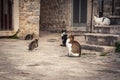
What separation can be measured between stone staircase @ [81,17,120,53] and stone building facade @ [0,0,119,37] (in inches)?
113

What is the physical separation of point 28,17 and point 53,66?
7.55m

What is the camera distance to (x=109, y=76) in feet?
24.3

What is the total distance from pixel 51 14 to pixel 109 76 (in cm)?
1163

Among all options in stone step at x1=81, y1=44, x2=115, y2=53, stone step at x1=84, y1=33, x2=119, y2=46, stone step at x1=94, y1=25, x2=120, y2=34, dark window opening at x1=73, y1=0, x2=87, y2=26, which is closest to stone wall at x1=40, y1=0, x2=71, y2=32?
dark window opening at x1=73, y1=0, x2=87, y2=26

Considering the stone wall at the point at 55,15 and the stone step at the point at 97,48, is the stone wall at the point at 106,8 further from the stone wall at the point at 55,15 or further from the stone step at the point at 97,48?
the stone step at the point at 97,48

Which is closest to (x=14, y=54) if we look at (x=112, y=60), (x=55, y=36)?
(x=112, y=60)

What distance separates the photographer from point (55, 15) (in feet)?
60.6

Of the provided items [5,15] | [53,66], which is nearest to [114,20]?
[5,15]

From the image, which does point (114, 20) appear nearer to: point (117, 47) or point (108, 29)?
point (108, 29)

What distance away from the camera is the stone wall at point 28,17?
51.4 ft

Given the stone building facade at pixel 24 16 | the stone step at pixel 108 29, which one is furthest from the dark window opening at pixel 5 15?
the stone step at pixel 108 29

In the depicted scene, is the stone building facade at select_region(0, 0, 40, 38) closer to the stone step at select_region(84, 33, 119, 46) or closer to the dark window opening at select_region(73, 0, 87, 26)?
the dark window opening at select_region(73, 0, 87, 26)

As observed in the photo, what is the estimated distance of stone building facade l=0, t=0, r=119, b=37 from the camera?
15711 mm

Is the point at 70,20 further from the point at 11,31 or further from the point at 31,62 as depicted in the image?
the point at 31,62
